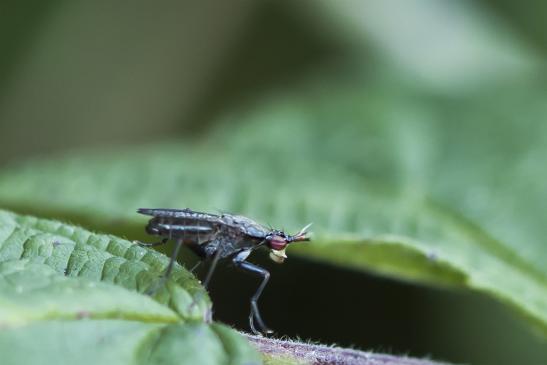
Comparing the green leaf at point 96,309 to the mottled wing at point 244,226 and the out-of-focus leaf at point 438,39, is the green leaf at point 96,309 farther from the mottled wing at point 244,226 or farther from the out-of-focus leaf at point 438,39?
the out-of-focus leaf at point 438,39

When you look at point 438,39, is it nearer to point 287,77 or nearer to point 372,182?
point 287,77

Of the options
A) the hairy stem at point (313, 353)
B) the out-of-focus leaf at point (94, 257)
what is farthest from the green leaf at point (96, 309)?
the hairy stem at point (313, 353)

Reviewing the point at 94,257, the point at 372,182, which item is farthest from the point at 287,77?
the point at 94,257

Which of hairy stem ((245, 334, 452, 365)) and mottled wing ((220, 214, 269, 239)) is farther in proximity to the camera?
mottled wing ((220, 214, 269, 239))

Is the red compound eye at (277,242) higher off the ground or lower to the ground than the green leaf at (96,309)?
higher

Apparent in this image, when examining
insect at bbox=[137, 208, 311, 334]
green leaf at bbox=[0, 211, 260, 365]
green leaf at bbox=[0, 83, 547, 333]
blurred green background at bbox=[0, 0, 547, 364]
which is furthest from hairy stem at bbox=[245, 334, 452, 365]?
blurred green background at bbox=[0, 0, 547, 364]

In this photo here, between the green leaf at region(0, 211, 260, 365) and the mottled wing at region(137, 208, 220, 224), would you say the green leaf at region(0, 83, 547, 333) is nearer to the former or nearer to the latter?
the mottled wing at region(137, 208, 220, 224)

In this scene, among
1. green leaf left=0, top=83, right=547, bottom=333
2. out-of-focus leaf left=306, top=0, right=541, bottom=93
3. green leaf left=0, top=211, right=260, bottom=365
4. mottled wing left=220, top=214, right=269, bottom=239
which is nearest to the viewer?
green leaf left=0, top=211, right=260, bottom=365
